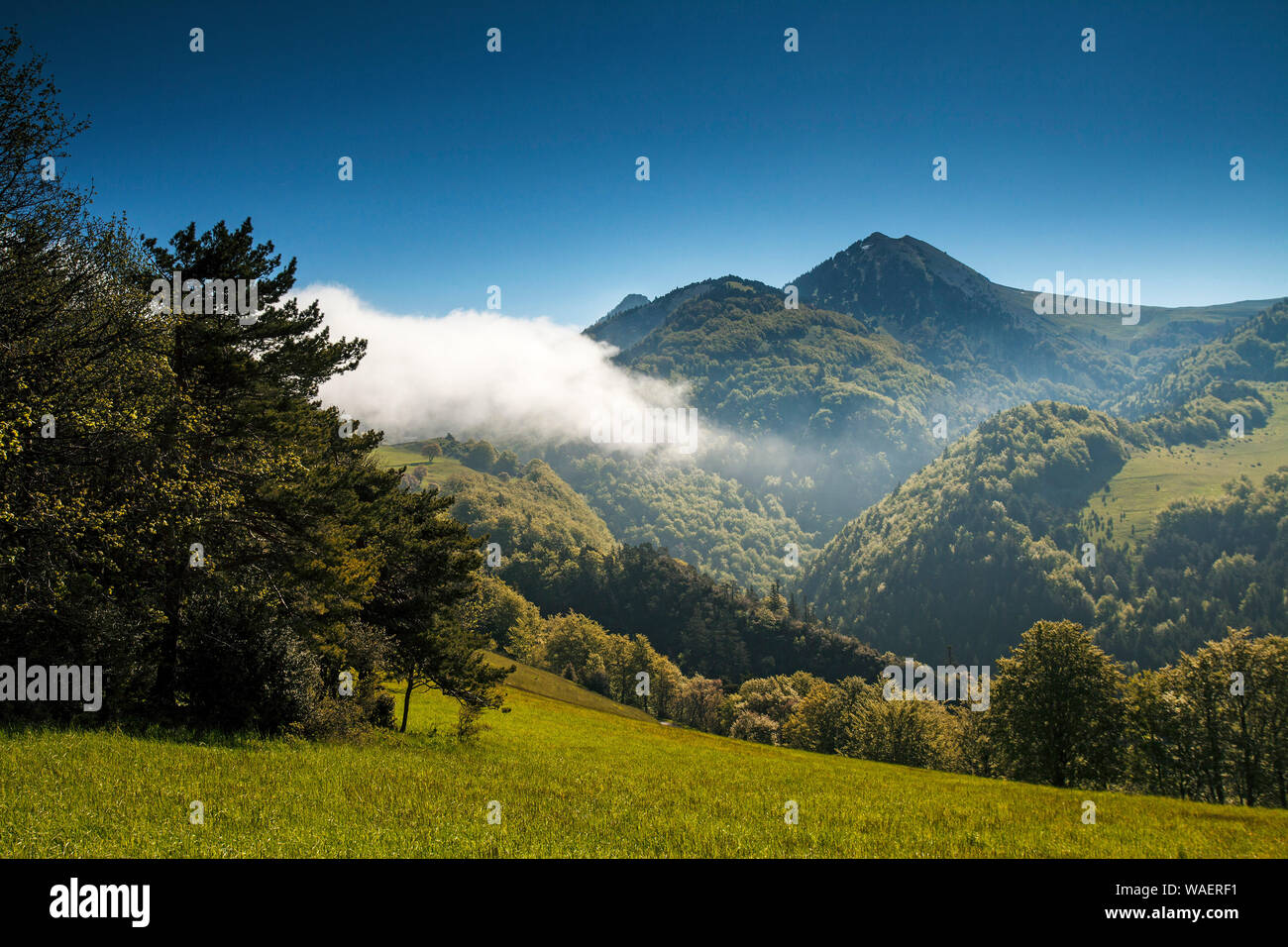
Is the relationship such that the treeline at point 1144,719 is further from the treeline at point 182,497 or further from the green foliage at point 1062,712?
the treeline at point 182,497

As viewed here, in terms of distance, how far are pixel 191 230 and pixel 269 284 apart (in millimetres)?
2944

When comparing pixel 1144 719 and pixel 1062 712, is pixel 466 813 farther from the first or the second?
pixel 1144 719

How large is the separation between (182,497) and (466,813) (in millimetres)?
12169

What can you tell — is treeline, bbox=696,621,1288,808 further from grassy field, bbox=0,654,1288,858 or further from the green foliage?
grassy field, bbox=0,654,1288,858

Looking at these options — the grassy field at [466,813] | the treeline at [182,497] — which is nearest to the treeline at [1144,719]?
the grassy field at [466,813]

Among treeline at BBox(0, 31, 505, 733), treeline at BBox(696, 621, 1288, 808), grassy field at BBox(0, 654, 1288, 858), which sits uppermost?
treeline at BBox(0, 31, 505, 733)

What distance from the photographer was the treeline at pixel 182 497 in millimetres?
16094

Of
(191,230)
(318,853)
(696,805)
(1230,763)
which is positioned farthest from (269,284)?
(1230,763)

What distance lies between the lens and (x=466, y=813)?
12.0m

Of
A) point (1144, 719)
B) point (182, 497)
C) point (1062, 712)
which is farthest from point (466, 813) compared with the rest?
point (1144, 719)

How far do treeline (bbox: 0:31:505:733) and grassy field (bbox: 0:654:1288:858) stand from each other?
3.22 meters

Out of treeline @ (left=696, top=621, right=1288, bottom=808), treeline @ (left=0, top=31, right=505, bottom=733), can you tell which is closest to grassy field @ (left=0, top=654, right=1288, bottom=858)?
treeline @ (left=0, top=31, right=505, bottom=733)

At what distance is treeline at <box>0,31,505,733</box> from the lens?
1609 centimetres
